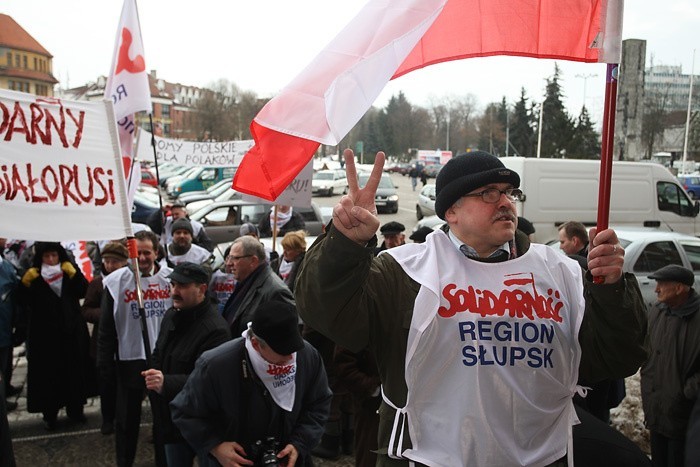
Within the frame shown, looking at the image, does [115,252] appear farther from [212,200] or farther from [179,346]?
[212,200]

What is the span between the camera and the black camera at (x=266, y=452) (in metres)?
3.20

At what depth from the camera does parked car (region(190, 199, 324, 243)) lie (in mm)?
14289

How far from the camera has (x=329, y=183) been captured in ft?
A: 117

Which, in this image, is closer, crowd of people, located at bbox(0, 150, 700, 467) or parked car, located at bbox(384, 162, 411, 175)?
crowd of people, located at bbox(0, 150, 700, 467)

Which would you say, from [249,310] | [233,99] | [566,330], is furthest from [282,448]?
[233,99]

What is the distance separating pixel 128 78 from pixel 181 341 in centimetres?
344

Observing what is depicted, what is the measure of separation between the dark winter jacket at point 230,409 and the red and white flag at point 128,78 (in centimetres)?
362

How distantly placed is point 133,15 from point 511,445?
19.8ft

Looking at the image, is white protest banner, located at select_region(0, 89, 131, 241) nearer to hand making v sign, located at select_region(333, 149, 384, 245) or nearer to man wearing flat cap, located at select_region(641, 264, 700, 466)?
hand making v sign, located at select_region(333, 149, 384, 245)

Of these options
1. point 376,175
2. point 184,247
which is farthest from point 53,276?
point 376,175

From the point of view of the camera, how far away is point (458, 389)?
2.01 metres

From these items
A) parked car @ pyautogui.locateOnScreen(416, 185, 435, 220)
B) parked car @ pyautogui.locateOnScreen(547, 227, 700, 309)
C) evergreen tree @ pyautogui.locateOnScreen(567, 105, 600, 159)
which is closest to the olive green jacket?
parked car @ pyautogui.locateOnScreen(547, 227, 700, 309)

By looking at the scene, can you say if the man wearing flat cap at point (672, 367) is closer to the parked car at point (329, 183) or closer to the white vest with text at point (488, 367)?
the white vest with text at point (488, 367)

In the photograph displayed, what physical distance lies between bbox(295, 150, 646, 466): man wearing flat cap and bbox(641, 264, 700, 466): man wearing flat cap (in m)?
2.51
